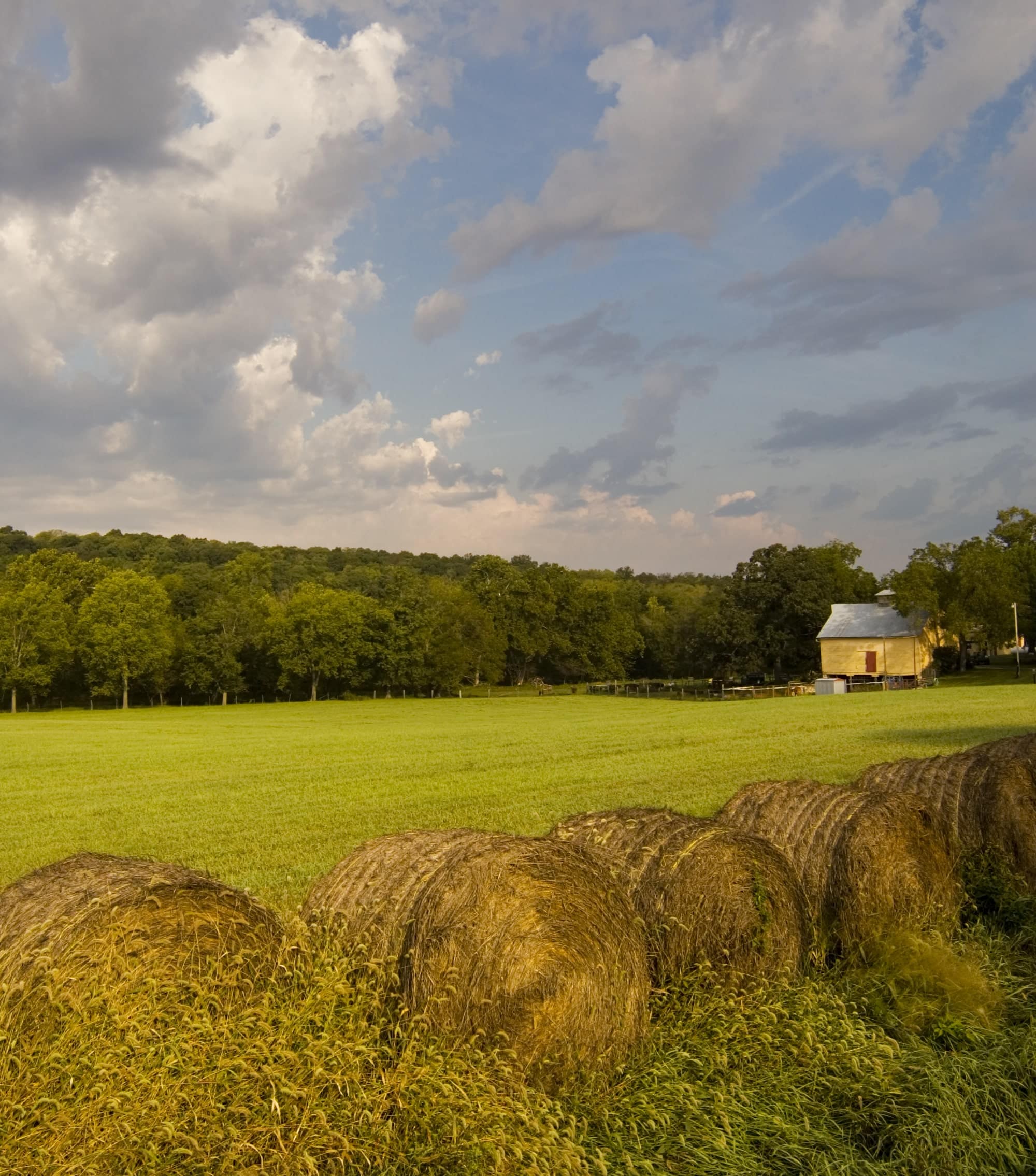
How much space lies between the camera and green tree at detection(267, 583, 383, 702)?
85188mm

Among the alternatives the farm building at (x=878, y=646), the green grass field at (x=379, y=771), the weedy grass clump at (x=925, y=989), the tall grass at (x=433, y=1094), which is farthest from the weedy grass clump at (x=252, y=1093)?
the farm building at (x=878, y=646)

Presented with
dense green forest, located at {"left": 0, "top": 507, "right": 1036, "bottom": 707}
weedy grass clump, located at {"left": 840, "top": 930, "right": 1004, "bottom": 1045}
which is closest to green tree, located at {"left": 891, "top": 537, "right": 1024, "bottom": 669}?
dense green forest, located at {"left": 0, "top": 507, "right": 1036, "bottom": 707}

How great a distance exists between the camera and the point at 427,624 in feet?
288

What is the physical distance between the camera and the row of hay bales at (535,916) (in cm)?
533

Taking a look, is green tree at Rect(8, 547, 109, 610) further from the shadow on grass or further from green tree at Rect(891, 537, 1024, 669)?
the shadow on grass

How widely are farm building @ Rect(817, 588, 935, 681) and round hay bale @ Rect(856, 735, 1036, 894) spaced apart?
66.5m

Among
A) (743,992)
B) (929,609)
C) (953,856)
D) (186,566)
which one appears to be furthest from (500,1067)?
(186,566)

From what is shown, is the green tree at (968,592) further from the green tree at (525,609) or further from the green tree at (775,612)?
the green tree at (525,609)

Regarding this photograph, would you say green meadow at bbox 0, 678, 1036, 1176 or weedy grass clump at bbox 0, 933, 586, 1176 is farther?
green meadow at bbox 0, 678, 1036, 1176

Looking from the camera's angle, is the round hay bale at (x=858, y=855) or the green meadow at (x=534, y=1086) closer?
the green meadow at (x=534, y=1086)

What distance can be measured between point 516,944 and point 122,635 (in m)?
79.4

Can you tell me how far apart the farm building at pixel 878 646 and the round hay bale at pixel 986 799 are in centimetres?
6647

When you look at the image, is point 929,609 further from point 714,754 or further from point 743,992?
point 743,992

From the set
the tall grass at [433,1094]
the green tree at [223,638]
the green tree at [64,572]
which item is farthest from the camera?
the green tree at [64,572]
